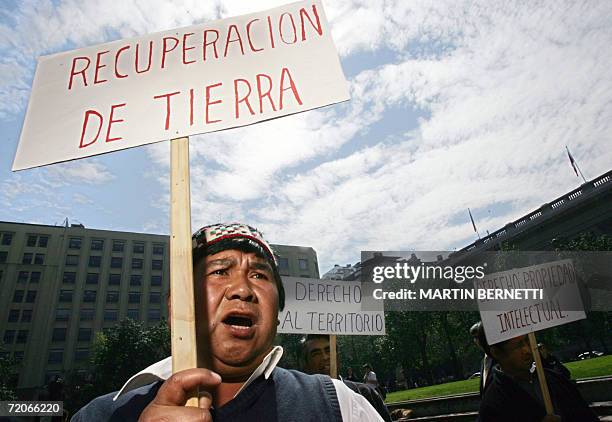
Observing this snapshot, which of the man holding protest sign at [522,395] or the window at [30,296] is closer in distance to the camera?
the man holding protest sign at [522,395]

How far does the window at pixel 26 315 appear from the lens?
56.7m

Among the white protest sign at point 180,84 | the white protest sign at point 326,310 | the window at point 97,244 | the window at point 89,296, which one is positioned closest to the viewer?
the white protest sign at point 180,84

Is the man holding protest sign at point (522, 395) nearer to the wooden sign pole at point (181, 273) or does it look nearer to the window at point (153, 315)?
the wooden sign pole at point (181, 273)

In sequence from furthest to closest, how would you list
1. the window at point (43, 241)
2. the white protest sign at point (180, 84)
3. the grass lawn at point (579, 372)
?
the window at point (43, 241) → the grass lawn at point (579, 372) → the white protest sign at point (180, 84)

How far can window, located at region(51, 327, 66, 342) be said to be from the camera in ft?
185

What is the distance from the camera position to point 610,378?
26.9 feet

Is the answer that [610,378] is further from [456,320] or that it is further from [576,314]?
[456,320]

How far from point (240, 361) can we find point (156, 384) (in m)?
0.37

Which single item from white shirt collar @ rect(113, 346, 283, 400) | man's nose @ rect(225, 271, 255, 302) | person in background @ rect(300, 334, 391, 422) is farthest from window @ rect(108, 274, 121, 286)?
man's nose @ rect(225, 271, 255, 302)

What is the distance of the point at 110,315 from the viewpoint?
61.3 m

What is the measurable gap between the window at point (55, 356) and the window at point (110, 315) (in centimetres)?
719

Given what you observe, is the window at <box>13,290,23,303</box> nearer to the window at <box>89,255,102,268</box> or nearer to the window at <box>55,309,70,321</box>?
the window at <box>55,309,70,321</box>

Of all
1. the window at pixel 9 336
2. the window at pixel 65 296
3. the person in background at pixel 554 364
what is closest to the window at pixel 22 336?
the window at pixel 9 336

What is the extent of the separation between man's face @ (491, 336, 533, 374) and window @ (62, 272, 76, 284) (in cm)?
6884
